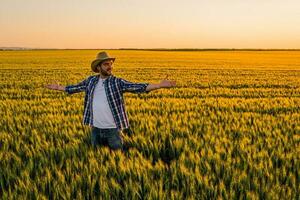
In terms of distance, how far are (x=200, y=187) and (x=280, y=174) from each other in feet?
3.24

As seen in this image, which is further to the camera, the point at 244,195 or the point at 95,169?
the point at 95,169

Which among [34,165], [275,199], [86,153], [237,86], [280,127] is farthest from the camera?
[237,86]

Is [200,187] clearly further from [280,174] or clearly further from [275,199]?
[280,174]

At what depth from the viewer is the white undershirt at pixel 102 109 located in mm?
5250

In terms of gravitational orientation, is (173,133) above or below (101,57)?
below

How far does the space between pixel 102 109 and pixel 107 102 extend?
0.11 m

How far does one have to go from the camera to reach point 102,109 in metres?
5.27

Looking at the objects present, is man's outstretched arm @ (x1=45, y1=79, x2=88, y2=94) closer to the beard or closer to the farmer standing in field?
the farmer standing in field

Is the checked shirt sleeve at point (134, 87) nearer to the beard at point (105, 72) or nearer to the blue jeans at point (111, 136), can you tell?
the beard at point (105, 72)

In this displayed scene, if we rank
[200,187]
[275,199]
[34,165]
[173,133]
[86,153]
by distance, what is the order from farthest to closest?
[173,133] → [86,153] → [34,165] → [200,187] → [275,199]

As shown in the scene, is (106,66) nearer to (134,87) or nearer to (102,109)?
(134,87)

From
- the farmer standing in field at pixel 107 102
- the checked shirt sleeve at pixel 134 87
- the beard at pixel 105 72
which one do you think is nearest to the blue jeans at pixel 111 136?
the farmer standing in field at pixel 107 102

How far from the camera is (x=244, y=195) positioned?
371 centimetres

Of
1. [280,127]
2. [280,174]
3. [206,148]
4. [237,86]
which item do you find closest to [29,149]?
[206,148]
